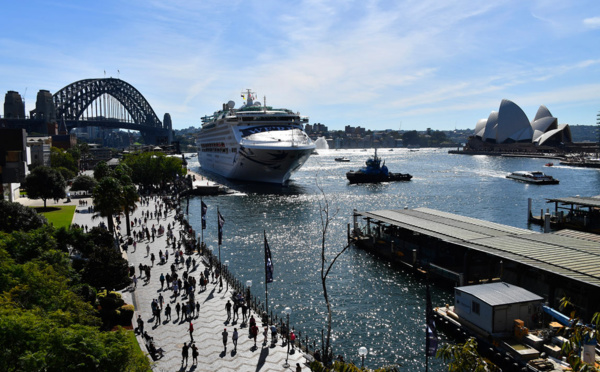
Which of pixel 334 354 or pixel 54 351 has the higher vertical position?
pixel 54 351

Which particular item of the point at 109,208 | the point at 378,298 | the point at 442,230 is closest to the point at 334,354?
the point at 378,298

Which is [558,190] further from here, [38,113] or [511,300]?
[38,113]

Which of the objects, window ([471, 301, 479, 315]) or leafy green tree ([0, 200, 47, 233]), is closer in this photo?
window ([471, 301, 479, 315])

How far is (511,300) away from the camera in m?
23.9

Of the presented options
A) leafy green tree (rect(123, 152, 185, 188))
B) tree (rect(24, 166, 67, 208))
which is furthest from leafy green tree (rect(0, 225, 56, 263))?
leafy green tree (rect(123, 152, 185, 188))

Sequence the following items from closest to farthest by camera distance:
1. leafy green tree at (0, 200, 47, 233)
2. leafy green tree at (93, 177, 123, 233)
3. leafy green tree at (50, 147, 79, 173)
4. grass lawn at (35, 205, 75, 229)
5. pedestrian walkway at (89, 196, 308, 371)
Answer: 1. pedestrian walkway at (89, 196, 308, 371)
2. leafy green tree at (0, 200, 47, 233)
3. leafy green tree at (93, 177, 123, 233)
4. grass lawn at (35, 205, 75, 229)
5. leafy green tree at (50, 147, 79, 173)

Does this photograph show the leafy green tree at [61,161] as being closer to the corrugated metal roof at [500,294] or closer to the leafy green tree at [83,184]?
the leafy green tree at [83,184]

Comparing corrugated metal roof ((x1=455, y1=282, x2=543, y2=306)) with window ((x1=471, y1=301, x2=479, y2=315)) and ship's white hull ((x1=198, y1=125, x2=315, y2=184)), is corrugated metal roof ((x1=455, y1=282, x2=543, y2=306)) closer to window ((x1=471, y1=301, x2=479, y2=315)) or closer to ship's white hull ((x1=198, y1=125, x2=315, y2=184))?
window ((x1=471, y1=301, x2=479, y2=315))

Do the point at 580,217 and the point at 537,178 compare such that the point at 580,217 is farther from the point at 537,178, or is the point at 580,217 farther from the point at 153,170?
the point at 153,170

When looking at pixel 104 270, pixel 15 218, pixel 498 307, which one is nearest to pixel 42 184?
pixel 15 218

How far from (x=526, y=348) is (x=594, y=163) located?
177m

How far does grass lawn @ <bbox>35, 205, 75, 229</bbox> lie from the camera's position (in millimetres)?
50862

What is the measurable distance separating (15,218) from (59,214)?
2466 cm

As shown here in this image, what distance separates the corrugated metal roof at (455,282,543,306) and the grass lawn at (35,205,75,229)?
4174 centimetres
